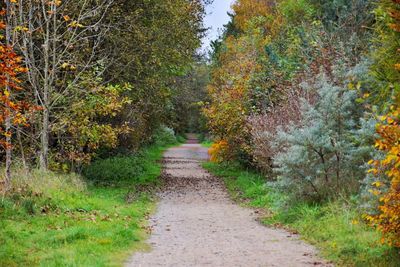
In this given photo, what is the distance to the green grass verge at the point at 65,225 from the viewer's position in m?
8.45

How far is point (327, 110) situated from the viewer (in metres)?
12.0

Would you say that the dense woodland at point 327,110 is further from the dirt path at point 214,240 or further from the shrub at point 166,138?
the shrub at point 166,138

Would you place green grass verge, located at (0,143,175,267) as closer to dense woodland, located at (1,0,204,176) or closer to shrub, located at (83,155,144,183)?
dense woodland, located at (1,0,204,176)

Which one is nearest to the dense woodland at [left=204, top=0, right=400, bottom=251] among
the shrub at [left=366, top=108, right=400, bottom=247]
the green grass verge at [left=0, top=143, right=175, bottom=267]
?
the shrub at [left=366, top=108, right=400, bottom=247]

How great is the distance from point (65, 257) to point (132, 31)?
40.8 feet

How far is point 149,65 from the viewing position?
20.4m

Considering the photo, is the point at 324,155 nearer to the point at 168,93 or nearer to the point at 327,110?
the point at 327,110

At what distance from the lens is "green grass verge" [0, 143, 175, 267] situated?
27.7 feet

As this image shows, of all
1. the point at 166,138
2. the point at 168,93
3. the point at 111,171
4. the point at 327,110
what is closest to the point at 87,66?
the point at 168,93

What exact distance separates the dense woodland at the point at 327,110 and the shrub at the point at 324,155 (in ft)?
0.08

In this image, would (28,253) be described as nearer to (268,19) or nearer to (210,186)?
(210,186)

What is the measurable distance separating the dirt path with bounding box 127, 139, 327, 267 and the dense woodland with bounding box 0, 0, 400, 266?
981mm

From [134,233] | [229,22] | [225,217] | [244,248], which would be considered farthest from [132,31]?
[229,22]

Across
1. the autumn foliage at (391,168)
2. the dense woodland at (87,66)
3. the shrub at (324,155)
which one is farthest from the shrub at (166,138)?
the autumn foliage at (391,168)
